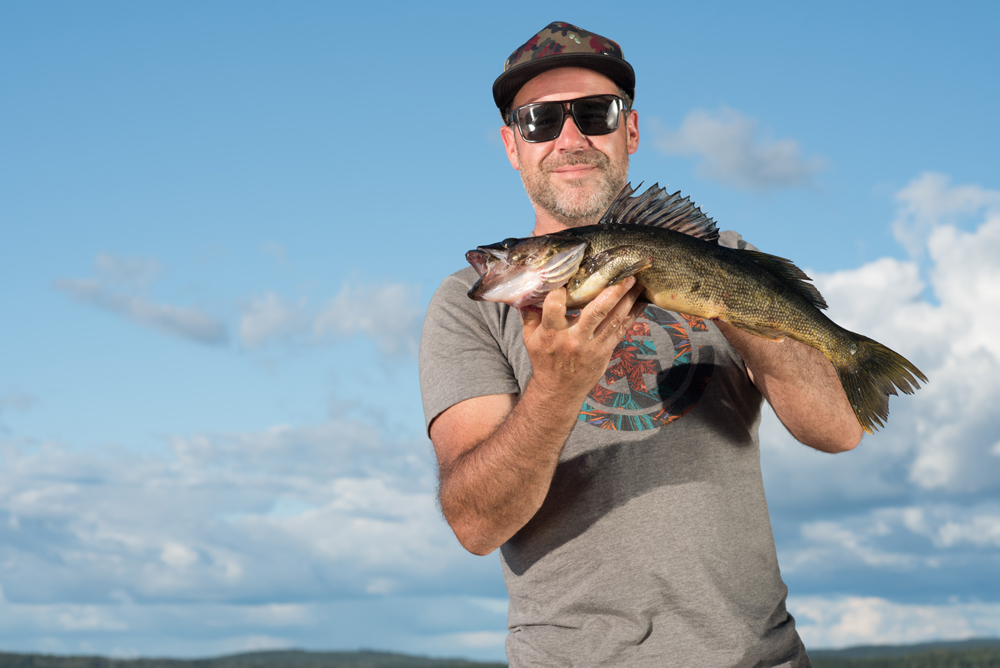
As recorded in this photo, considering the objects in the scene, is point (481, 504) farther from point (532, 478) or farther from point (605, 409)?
point (605, 409)

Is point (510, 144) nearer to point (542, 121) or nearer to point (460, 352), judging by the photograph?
point (542, 121)

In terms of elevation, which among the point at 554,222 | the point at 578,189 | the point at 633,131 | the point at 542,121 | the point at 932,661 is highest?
the point at 633,131

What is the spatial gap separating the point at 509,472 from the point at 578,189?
2.58 metres

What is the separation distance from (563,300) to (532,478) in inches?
41.8

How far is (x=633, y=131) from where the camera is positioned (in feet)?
22.8

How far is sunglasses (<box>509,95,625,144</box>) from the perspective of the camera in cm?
630

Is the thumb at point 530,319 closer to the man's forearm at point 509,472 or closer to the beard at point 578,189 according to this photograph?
the man's forearm at point 509,472

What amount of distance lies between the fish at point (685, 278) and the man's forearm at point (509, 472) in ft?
1.98

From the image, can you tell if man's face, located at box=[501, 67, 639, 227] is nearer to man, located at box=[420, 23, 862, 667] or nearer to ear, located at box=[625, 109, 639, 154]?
ear, located at box=[625, 109, 639, 154]

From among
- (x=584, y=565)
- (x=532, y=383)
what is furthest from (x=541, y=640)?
(x=532, y=383)

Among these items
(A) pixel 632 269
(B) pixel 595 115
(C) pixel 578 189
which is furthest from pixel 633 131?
(A) pixel 632 269

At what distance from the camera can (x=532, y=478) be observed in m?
4.52

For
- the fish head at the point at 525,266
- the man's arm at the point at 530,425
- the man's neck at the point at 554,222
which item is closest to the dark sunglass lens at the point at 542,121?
the man's neck at the point at 554,222

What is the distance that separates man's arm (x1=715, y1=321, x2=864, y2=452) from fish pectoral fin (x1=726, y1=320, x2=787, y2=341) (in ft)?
0.68
